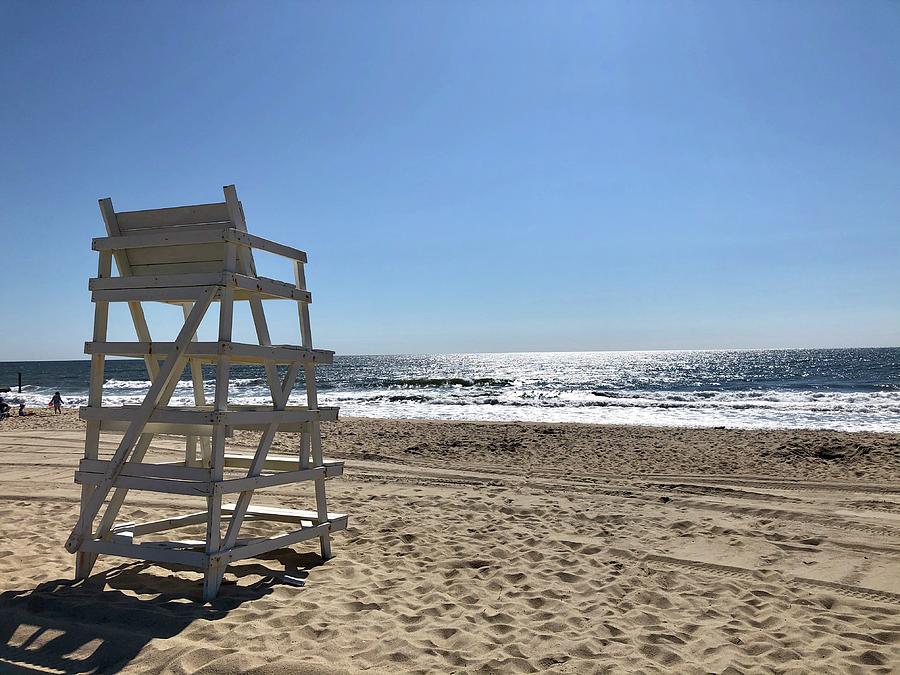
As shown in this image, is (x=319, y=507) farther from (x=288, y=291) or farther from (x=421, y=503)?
(x=421, y=503)

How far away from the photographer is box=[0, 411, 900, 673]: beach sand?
3375 millimetres

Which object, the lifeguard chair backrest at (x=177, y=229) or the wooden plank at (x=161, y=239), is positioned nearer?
the wooden plank at (x=161, y=239)

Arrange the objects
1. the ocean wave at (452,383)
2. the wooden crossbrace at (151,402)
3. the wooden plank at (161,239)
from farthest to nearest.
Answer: the ocean wave at (452,383) → the wooden plank at (161,239) → the wooden crossbrace at (151,402)

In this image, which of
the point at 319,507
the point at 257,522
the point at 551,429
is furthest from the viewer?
the point at 551,429

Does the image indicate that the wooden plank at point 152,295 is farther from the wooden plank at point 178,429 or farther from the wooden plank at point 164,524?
the wooden plank at point 164,524

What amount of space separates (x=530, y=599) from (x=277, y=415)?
2215 millimetres

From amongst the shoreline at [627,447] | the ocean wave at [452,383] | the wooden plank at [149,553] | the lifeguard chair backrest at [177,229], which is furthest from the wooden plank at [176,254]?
the ocean wave at [452,383]

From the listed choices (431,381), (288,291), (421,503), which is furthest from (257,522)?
(431,381)

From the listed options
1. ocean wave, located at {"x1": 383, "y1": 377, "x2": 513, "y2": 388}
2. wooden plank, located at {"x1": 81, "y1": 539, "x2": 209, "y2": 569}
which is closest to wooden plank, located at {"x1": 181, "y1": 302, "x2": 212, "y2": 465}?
wooden plank, located at {"x1": 81, "y1": 539, "x2": 209, "y2": 569}

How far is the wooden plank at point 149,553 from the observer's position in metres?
4.13

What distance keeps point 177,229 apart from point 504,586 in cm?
348

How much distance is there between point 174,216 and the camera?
448 centimetres

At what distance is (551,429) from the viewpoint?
1628 cm

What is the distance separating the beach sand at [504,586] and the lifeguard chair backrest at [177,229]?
2.26m
